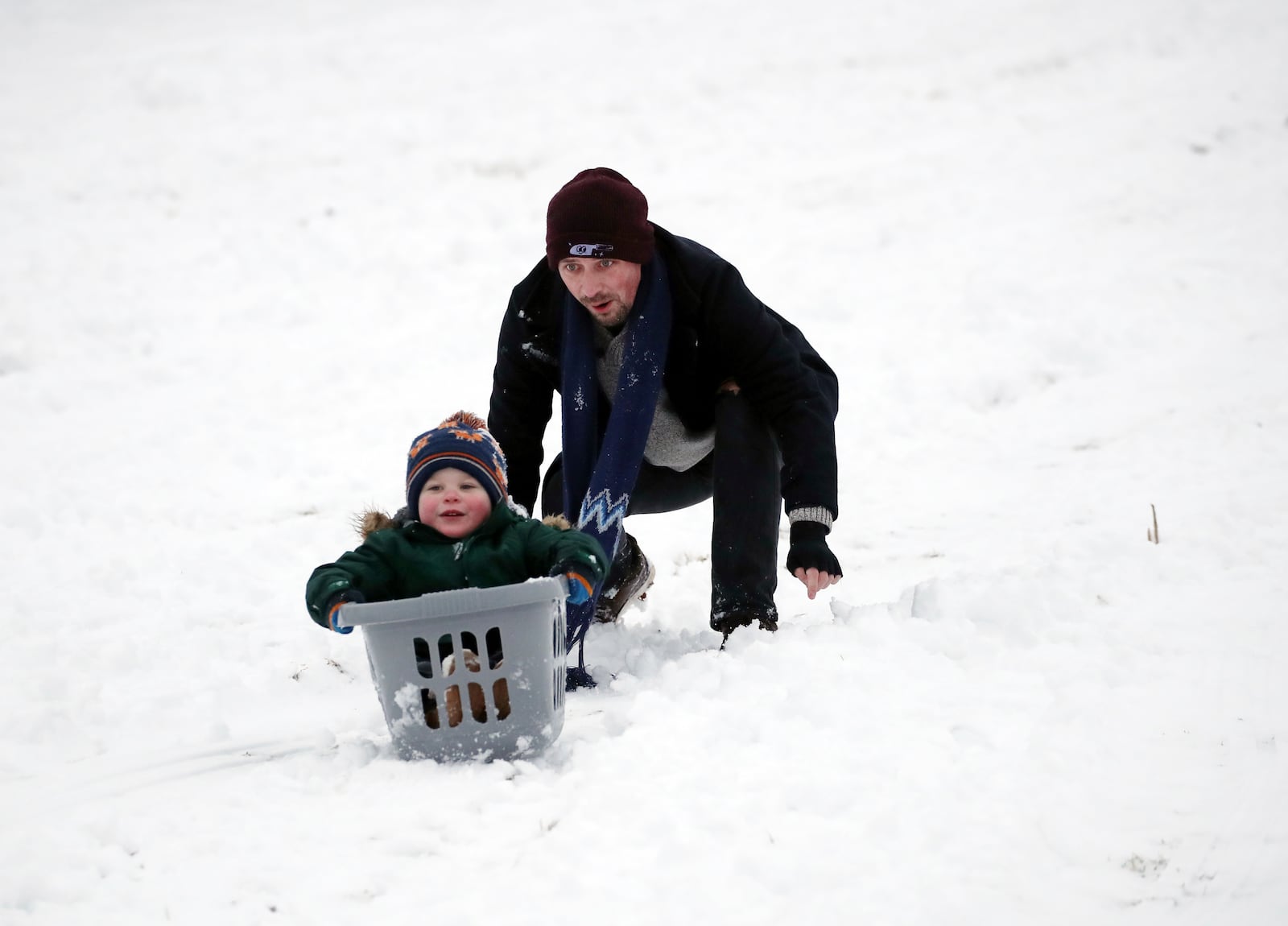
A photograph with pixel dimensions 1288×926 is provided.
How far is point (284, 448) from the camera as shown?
4.97m

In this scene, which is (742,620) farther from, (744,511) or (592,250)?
(592,250)

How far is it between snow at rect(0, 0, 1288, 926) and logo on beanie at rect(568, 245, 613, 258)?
1.00 m

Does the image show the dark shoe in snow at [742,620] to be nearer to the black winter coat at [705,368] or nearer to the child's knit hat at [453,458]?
the black winter coat at [705,368]

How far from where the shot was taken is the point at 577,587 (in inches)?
84.3

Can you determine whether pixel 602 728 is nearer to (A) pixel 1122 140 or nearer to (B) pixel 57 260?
(B) pixel 57 260

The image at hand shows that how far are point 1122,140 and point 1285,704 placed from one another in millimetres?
7081

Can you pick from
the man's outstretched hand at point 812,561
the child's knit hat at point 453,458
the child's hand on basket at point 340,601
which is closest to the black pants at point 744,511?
the man's outstretched hand at point 812,561

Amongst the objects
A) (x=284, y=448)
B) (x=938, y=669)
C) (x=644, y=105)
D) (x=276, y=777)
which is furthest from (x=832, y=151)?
(x=276, y=777)

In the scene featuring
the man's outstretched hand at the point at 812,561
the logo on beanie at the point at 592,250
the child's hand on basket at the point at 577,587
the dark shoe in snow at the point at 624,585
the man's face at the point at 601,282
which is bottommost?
the dark shoe in snow at the point at 624,585

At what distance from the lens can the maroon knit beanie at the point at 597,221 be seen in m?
2.59

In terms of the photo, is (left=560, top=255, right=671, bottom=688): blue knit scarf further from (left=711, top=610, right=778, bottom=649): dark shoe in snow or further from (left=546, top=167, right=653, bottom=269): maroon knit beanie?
(left=711, top=610, right=778, bottom=649): dark shoe in snow

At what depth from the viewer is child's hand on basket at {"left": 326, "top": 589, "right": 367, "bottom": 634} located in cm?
202

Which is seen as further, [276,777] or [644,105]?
[644,105]

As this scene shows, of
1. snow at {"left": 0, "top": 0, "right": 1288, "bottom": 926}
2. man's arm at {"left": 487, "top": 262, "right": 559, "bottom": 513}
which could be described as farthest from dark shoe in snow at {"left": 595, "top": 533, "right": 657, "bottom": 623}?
man's arm at {"left": 487, "top": 262, "right": 559, "bottom": 513}
